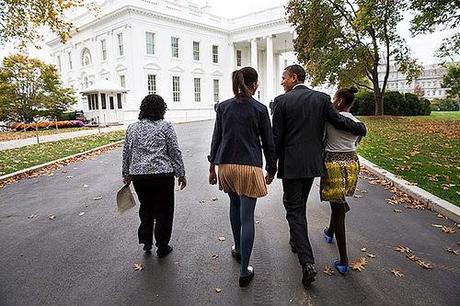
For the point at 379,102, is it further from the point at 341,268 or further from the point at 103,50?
the point at 103,50

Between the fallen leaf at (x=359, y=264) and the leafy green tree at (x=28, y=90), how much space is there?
3114cm

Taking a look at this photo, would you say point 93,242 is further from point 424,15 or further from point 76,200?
point 424,15

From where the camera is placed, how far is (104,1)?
37375 millimetres

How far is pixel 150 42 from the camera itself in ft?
118

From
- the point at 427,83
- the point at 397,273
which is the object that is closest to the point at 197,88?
the point at 397,273

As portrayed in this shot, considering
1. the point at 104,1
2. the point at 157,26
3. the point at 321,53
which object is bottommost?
the point at 321,53

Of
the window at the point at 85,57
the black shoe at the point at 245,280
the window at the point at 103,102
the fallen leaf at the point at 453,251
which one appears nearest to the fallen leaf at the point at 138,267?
the black shoe at the point at 245,280

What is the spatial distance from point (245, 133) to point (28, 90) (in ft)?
106

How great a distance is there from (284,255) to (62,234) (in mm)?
3038

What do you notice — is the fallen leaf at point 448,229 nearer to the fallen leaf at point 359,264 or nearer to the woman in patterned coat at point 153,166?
the fallen leaf at point 359,264

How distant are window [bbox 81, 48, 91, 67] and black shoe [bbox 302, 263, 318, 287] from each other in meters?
44.0

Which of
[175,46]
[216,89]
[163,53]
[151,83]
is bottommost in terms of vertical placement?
[216,89]

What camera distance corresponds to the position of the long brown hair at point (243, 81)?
3.13 m

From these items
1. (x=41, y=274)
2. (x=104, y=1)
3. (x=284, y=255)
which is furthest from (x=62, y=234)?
(x=104, y=1)
